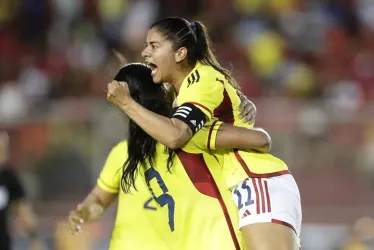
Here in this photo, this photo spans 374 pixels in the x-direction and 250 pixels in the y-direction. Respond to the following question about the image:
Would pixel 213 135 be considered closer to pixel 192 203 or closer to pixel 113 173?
pixel 192 203

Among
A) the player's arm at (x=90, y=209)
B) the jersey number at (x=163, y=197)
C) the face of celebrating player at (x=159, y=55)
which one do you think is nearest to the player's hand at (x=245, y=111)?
the face of celebrating player at (x=159, y=55)

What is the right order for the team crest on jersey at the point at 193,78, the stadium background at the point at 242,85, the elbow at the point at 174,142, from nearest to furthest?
the elbow at the point at 174,142, the team crest on jersey at the point at 193,78, the stadium background at the point at 242,85

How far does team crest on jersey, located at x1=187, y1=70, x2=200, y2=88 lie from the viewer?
220 inches

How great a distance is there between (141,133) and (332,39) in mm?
9369

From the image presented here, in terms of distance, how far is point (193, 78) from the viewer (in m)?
5.61

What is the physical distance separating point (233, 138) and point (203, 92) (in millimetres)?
326

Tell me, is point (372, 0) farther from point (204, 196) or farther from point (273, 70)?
point (204, 196)

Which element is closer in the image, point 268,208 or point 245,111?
point 268,208

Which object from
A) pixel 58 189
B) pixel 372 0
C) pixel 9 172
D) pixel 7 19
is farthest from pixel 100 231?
pixel 372 0

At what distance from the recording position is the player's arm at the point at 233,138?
221 inches

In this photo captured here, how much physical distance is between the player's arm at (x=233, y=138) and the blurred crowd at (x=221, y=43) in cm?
684

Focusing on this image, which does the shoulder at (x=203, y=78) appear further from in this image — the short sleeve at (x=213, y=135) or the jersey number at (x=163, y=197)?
the jersey number at (x=163, y=197)

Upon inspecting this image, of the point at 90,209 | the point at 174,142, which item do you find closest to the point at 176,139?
the point at 174,142

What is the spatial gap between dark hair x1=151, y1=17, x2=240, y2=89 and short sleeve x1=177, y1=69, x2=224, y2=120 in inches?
6.1
